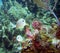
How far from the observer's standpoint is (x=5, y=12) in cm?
164

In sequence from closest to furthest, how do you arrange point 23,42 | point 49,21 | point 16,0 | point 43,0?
point 23,42, point 43,0, point 49,21, point 16,0

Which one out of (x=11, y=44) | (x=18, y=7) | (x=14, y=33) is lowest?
(x=11, y=44)

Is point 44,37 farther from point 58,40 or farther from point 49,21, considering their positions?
point 49,21

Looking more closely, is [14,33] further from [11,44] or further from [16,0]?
[16,0]

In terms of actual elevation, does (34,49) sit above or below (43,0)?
below

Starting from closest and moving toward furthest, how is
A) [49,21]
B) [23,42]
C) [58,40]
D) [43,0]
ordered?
[58,40] → [23,42] → [43,0] → [49,21]

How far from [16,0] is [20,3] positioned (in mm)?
54

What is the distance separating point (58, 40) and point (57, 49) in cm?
5

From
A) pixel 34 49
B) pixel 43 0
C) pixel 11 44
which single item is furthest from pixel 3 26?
pixel 34 49

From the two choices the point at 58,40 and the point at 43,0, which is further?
the point at 43,0

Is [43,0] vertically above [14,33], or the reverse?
[43,0]

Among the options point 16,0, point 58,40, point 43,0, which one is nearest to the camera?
point 58,40

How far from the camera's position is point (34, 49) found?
2.78 feet

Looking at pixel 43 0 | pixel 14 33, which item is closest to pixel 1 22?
pixel 14 33
